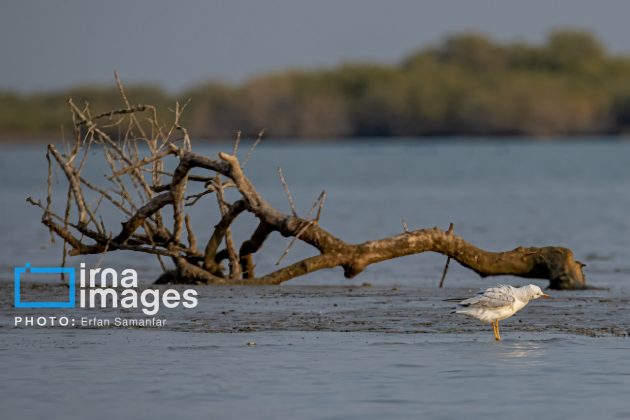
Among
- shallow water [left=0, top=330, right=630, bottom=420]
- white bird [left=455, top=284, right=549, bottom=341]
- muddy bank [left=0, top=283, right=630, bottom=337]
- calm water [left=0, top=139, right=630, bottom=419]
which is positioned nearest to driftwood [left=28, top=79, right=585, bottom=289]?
muddy bank [left=0, top=283, right=630, bottom=337]

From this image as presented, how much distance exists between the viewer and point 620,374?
1136 centimetres

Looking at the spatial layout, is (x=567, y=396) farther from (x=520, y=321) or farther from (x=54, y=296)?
(x=54, y=296)

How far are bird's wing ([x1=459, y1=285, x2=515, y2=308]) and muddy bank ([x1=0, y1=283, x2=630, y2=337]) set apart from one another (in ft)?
2.19

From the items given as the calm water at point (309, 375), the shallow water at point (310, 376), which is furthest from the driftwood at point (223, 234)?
the shallow water at point (310, 376)

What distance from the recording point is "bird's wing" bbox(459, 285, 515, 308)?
1284 cm

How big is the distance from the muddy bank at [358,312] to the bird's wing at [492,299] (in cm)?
67

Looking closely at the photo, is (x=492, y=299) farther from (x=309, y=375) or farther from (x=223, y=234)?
(x=223, y=234)

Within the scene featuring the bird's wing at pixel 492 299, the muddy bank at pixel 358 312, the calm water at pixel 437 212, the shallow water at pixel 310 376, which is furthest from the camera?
the calm water at pixel 437 212

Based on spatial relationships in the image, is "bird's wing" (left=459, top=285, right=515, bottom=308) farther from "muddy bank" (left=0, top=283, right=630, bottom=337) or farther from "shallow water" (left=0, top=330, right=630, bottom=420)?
"muddy bank" (left=0, top=283, right=630, bottom=337)

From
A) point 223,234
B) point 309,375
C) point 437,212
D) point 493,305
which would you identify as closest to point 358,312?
point 493,305

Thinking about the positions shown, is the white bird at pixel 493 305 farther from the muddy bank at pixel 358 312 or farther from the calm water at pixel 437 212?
the calm water at pixel 437 212

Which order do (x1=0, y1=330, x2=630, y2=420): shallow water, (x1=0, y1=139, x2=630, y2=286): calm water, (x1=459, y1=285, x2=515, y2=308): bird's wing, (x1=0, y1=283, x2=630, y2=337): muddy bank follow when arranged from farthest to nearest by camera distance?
(x1=0, y1=139, x2=630, y2=286): calm water → (x1=0, y1=283, x2=630, y2=337): muddy bank → (x1=459, y1=285, x2=515, y2=308): bird's wing → (x1=0, y1=330, x2=630, y2=420): shallow water

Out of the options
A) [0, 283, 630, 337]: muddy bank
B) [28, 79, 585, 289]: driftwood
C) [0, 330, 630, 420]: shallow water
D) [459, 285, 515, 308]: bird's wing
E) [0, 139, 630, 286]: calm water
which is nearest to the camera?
[0, 330, 630, 420]: shallow water

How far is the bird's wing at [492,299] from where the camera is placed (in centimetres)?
1284
